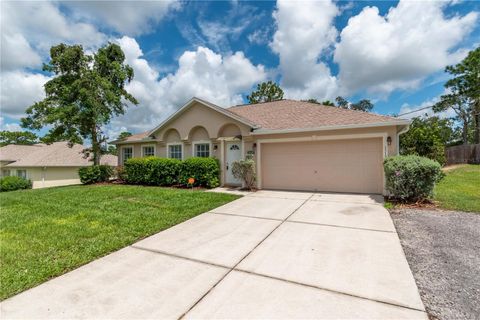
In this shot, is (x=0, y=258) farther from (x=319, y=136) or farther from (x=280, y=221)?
(x=319, y=136)

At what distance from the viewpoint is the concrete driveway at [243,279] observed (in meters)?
2.35

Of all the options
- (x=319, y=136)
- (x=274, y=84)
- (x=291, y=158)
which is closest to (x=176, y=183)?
(x=291, y=158)

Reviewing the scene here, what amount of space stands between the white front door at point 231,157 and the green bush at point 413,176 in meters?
6.28

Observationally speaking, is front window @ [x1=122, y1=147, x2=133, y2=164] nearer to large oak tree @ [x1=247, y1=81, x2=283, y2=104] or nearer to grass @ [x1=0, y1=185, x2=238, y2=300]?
grass @ [x1=0, y1=185, x2=238, y2=300]

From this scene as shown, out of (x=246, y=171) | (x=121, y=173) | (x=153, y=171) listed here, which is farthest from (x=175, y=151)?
(x=246, y=171)

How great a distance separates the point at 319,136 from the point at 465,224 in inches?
211

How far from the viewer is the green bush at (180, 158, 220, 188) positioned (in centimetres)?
1086

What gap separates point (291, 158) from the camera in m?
10.2

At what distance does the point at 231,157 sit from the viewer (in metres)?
11.4

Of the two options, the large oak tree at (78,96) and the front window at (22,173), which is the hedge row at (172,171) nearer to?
the large oak tree at (78,96)

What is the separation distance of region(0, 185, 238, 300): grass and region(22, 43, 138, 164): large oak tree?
7.36 meters

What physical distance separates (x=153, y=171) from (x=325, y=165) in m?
8.66

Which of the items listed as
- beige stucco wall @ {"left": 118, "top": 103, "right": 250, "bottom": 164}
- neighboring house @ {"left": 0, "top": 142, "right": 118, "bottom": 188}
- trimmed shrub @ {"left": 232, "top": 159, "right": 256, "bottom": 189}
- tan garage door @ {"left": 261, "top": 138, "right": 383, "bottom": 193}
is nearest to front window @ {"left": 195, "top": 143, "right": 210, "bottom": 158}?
beige stucco wall @ {"left": 118, "top": 103, "right": 250, "bottom": 164}

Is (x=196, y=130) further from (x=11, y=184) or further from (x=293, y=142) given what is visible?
(x=11, y=184)
